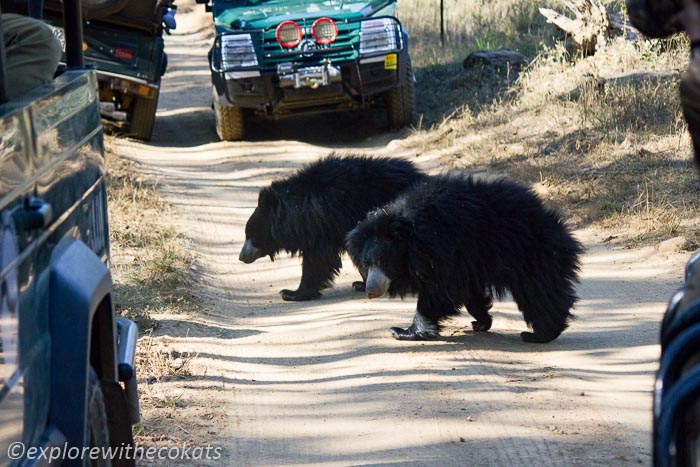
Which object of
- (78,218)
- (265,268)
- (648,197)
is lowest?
(265,268)

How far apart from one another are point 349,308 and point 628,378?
2.44m

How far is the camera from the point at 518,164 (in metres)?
10.5

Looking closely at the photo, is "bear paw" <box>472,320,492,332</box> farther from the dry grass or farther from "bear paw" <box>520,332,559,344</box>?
the dry grass

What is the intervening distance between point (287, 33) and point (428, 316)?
703 centimetres

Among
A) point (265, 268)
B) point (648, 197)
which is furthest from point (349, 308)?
point (648, 197)

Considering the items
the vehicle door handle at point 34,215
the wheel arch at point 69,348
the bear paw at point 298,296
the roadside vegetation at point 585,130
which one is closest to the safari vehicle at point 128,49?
the roadside vegetation at point 585,130

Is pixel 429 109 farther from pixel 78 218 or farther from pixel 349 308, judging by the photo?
pixel 78 218

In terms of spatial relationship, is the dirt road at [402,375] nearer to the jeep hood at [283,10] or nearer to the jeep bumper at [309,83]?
the jeep bumper at [309,83]

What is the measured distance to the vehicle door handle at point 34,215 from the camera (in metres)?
2.35

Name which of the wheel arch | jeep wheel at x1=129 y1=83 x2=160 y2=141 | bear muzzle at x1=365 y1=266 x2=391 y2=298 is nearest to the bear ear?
bear muzzle at x1=365 y1=266 x2=391 y2=298

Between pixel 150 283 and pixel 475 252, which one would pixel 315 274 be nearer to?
pixel 150 283

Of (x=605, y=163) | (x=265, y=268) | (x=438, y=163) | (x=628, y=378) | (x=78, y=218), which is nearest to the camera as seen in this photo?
(x=78, y=218)

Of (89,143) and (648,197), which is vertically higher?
(89,143)

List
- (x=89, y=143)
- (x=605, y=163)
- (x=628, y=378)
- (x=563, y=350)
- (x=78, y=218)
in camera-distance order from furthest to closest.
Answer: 1. (x=605, y=163)
2. (x=563, y=350)
3. (x=628, y=378)
4. (x=89, y=143)
5. (x=78, y=218)
